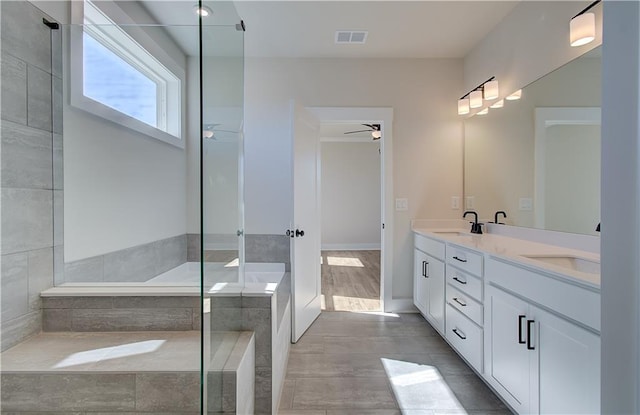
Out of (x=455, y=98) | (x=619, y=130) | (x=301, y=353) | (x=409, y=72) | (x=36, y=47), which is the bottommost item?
(x=301, y=353)

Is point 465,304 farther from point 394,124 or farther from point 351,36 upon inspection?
point 351,36

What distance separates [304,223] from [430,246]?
3.73 feet

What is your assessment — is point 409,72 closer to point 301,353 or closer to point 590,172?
point 590,172

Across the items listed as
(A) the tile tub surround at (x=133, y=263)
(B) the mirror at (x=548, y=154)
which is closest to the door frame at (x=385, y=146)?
(B) the mirror at (x=548, y=154)

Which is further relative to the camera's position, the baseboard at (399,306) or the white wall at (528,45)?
the baseboard at (399,306)

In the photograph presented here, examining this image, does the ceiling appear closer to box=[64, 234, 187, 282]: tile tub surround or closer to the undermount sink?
box=[64, 234, 187, 282]: tile tub surround

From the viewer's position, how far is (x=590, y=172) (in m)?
1.74

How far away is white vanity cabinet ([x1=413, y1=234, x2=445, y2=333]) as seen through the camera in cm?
249

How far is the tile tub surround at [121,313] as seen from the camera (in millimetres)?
1517

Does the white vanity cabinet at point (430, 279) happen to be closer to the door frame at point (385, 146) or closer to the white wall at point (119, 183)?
the door frame at point (385, 146)

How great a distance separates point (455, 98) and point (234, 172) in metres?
2.50

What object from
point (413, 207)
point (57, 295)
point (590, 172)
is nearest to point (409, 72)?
point (413, 207)

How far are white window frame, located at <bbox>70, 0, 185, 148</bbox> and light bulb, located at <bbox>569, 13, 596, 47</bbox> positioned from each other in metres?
2.62

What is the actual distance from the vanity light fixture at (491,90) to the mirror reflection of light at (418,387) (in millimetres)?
2257
